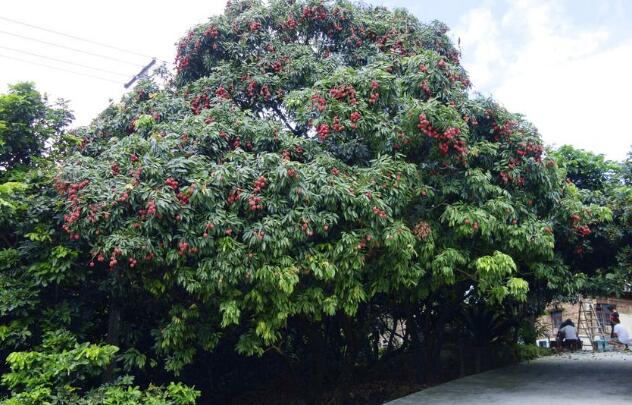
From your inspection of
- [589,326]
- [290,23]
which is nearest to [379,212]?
[290,23]

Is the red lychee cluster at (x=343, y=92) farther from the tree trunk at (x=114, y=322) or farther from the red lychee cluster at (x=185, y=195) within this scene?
the tree trunk at (x=114, y=322)

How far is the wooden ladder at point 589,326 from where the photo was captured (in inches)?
603

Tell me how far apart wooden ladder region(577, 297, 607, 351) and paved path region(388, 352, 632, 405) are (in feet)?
15.4

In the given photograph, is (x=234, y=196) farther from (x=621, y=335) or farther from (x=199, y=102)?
(x=621, y=335)

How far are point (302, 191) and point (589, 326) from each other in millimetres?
13863

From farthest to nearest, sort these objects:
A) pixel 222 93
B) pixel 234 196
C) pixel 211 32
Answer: pixel 211 32 < pixel 222 93 < pixel 234 196

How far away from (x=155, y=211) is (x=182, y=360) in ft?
6.49

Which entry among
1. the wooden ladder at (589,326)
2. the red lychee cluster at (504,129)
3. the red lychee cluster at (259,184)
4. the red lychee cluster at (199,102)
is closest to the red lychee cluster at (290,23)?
the red lychee cluster at (199,102)

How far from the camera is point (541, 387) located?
7.98 meters

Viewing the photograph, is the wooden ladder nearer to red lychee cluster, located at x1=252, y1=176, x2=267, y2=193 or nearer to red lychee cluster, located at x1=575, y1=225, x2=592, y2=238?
red lychee cluster, located at x1=575, y1=225, x2=592, y2=238

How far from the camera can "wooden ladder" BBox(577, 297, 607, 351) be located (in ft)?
50.3

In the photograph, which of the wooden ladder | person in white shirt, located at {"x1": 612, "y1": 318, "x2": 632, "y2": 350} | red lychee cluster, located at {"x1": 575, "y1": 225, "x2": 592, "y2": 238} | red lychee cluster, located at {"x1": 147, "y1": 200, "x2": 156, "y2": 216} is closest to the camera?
red lychee cluster, located at {"x1": 147, "y1": 200, "x2": 156, "y2": 216}

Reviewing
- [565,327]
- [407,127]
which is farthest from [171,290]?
[565,327]

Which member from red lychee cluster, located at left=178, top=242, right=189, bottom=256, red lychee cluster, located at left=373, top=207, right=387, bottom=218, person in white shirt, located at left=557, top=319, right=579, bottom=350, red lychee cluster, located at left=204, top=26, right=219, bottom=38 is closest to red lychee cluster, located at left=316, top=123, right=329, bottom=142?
red lychee cluster, located at left=373, top=207, right=387, bottom=218
